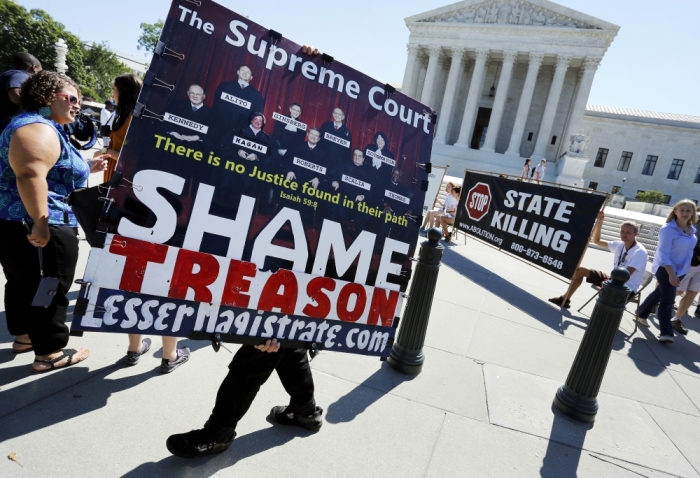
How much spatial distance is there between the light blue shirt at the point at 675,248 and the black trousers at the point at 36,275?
269 inches

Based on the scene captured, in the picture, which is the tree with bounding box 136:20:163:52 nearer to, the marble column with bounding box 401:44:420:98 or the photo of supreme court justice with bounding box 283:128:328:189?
the marble column with bounding box 401:44:420:98

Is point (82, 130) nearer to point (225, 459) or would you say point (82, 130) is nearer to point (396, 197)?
point (396, 197)

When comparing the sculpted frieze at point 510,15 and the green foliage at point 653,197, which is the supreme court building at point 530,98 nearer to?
the sculpted frieze at point 510,15

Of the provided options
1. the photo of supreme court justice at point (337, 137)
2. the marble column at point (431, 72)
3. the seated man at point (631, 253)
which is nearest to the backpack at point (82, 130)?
the photo of supreme court justice at point (337, 137)

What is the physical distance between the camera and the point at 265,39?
2098 millimetres

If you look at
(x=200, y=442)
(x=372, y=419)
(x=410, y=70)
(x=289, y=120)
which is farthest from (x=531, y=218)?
(x=410, y=70)

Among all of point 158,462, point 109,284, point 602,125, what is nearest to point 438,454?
point 158,462

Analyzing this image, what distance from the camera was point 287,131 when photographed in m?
2.17

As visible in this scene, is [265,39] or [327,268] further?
[327,268]

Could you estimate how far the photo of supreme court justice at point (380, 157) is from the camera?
7.97ft

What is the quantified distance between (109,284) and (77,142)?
1.95 m

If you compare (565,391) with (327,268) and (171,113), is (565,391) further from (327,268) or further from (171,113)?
(171,113)

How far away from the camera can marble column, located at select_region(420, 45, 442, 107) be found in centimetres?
4132

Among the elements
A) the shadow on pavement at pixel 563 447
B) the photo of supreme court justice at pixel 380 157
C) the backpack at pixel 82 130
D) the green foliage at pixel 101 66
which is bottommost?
the shadow on pavement at pixel 563 447
